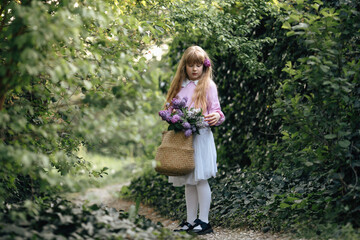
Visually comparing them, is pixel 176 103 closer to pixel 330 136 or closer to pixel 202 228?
pixel 202 228

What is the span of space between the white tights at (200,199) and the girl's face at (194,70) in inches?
40.6

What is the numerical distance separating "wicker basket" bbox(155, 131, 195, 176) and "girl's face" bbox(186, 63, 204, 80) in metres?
0.64

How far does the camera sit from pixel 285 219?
3.98 meters

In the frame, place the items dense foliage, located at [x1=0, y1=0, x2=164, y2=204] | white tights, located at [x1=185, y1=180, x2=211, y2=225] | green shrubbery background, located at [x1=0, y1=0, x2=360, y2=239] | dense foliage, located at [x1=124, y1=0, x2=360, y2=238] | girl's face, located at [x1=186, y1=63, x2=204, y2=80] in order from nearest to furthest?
dense foliage, located at [x1=0, y1=0, x2=164, y2=204], green shrubbery background, located at [x1=0, y1=0, x2=360, y2=239], dense foliage, located at [x1=124, y1=0, x2=360, y2=238], white tights, located at [x1=185, y1=180, x2=211, y2=225], girl's face, located at [x1=186, y1=63, x2=204, y2=80]

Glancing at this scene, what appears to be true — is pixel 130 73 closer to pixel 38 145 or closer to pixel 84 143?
pixel 38 145

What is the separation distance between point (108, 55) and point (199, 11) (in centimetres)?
201

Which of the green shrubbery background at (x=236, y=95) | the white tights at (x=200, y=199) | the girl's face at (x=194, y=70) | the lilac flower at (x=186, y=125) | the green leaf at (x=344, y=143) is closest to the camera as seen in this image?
the green shrubbery background at (x=236, y=95)

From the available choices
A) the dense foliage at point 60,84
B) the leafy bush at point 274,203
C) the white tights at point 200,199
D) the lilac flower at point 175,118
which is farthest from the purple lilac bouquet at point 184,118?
the leafy bush at point 274,203

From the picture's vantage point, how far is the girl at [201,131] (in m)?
Result: 4.06

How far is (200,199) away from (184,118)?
813mm

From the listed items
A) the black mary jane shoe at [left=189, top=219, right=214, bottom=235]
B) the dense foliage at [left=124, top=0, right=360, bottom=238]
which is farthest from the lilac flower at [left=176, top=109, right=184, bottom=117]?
the black mary jane shoe at [left=189, top=219, right=214, bottom=235]

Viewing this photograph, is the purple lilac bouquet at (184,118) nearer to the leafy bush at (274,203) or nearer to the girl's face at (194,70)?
the girl's face at (194,70)

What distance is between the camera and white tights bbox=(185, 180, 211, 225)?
4.13 metres

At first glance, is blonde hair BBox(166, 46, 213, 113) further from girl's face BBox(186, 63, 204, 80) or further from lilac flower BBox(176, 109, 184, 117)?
lilac flower BBox(176, 109, 184, 117)
